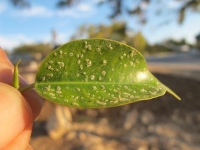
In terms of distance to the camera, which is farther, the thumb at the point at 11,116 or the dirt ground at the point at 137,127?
the dirt ground at the point at 137,127

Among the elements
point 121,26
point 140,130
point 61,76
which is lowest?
point 121,26

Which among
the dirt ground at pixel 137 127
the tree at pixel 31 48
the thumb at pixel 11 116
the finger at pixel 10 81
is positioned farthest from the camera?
the tree at pixel 31 48

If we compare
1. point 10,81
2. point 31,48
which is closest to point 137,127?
point 10,81

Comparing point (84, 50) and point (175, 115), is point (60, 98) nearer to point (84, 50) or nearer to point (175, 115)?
point (84, 50)

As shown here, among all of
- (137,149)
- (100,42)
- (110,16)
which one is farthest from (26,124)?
(110,16)

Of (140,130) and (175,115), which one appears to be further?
(175,115)

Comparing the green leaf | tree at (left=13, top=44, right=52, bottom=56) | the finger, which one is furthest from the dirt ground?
tree at (left=13, top=44, right=52, bottom=56)

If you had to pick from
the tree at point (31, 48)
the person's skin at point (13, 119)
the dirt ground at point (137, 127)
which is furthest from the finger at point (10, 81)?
the tree at point (31, 48)

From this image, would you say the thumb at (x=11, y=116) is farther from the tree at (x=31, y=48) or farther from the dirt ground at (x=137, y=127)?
the tree at (x=31, y=48)

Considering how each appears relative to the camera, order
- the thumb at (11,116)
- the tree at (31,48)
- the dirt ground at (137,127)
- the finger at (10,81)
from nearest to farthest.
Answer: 1. the thumb at (11,116)
2. the finger at (10,81)
3. the dirt ground at (137,127)
4. the tree at (31,48)
